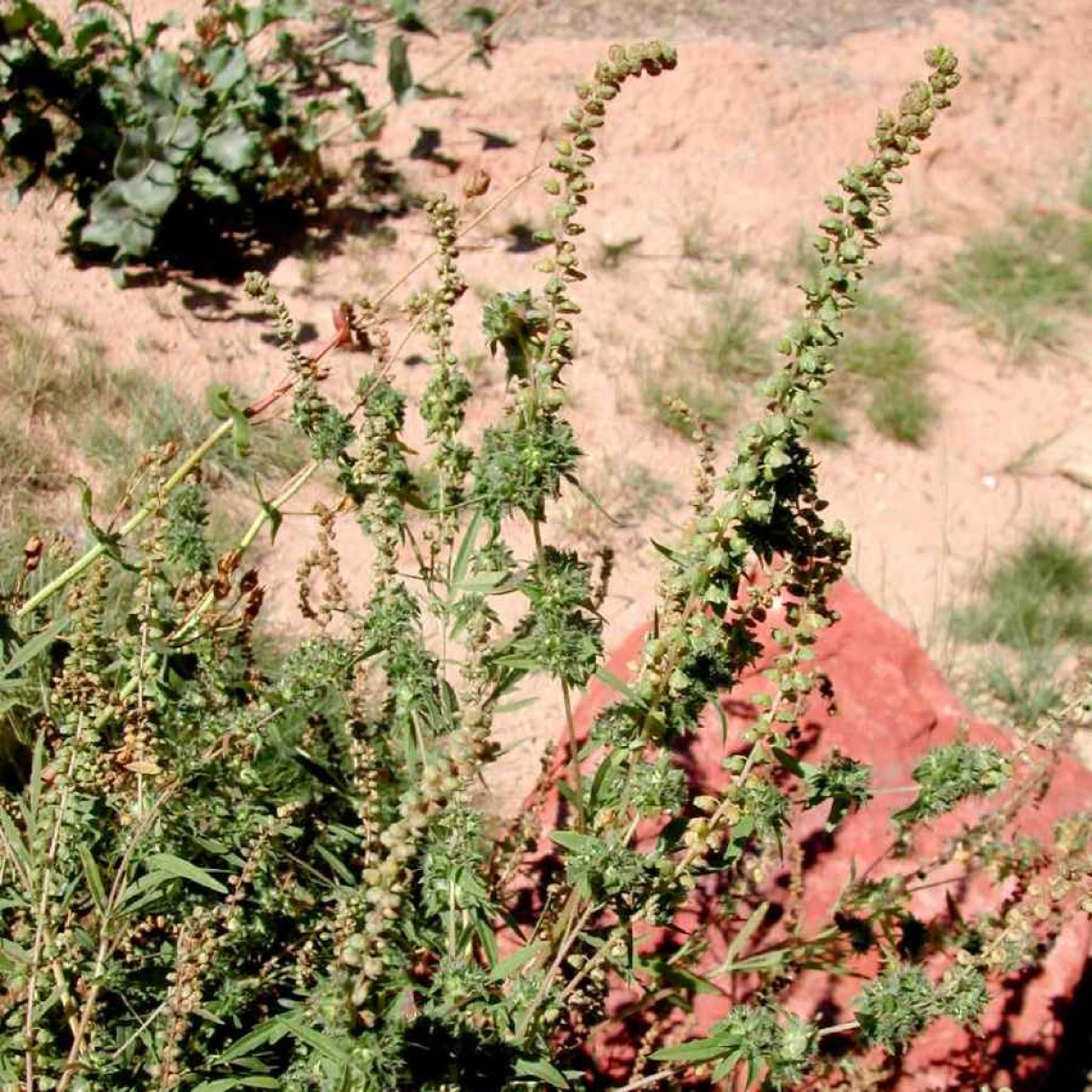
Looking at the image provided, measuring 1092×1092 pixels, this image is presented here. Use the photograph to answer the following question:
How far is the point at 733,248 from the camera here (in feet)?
18.8

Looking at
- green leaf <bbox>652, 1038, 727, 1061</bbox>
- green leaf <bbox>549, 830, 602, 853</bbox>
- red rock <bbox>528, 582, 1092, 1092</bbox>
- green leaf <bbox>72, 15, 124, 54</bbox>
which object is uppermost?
green leaf <bbox>72, 15, 124, 54</bbox>

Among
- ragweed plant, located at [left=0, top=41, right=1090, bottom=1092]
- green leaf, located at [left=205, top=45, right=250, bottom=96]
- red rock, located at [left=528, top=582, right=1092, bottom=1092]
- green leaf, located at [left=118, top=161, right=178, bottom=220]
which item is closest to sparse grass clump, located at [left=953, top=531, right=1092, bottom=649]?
red rock, located at [left=528, top=582, right=1092, bottom=1092]

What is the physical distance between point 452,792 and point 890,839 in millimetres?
1734

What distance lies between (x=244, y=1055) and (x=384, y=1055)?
1.97 feet

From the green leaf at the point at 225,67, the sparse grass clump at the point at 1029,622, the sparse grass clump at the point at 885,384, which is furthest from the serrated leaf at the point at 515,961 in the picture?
the green leaf at the point at 225,67

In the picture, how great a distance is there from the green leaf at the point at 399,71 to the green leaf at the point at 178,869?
4.08 m

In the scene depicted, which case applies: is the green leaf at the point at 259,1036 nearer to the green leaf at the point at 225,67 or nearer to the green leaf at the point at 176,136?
the green leaf at the point at 176,136

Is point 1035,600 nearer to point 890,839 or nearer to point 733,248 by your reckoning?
point 890,839

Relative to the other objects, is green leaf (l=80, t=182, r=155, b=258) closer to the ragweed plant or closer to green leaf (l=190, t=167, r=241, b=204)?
green leaf (l=190, t=167, r=241, b=204)

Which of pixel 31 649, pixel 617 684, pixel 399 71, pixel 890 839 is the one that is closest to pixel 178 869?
pixel 31 649

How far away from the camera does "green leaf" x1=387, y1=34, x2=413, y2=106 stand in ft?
18.1

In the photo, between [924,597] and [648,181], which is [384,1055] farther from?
[648,181]

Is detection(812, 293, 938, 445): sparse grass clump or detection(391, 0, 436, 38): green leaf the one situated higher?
detection(391, 0, 436, 38): green leaf

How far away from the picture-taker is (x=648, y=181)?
19.5 feet
